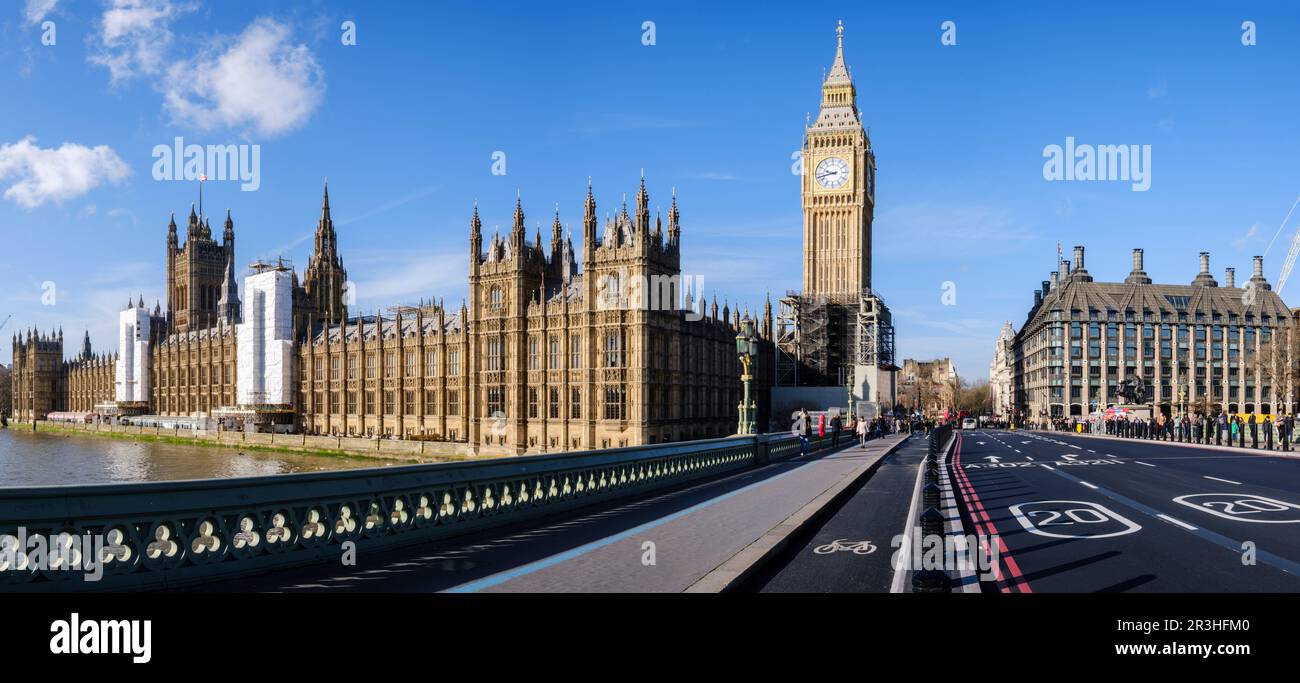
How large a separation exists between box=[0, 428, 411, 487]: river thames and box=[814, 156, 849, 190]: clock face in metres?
63.4

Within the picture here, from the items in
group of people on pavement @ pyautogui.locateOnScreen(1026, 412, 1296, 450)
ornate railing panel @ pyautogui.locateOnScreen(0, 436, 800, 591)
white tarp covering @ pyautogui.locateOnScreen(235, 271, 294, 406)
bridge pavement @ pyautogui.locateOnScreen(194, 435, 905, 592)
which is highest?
white tarp covering @ pyautogui.locateOnScreen(235, 271, 294, 406)

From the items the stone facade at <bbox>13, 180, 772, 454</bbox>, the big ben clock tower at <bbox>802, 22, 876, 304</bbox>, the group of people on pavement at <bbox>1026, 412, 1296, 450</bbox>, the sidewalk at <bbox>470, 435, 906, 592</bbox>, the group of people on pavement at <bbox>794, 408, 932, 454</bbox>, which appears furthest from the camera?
the big ben clock tower at <bbox>802, 22, 876, 304</bbox>

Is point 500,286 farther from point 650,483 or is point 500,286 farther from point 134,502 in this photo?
point 134,502

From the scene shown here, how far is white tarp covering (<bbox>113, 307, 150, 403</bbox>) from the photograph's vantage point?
12212 cm

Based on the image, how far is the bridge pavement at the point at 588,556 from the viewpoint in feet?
29.3

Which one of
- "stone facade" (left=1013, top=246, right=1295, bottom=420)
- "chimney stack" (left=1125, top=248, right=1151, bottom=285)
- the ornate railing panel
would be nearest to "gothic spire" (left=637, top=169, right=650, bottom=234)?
the ornate railing panel

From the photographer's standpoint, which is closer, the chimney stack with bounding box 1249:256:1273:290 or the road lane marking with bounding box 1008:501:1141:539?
the road lane marking with bounding box 1008:501:1141:539

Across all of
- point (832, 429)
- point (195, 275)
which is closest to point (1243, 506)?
point (832, 429)

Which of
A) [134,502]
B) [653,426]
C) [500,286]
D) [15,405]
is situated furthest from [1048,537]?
[15,405]

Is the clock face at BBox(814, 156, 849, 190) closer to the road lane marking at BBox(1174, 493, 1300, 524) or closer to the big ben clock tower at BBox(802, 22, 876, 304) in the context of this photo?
the big ben clock tower at BBox(802, 22, 876, 304)

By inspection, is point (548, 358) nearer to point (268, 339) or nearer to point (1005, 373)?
point (268, 339)

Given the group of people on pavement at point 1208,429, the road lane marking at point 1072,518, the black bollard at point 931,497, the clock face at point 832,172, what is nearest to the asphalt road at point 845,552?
the black bollard at point 931,497

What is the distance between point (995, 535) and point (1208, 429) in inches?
1648
